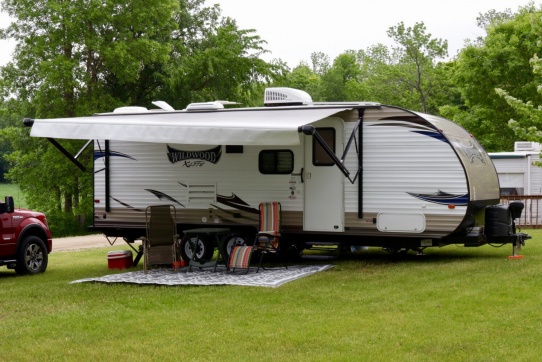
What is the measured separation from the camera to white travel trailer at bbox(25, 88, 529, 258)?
13.2 metres

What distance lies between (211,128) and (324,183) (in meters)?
2.42

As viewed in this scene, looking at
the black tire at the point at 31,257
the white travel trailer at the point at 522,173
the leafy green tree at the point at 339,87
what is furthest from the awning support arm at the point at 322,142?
the leafy green tree at the point at 339,87

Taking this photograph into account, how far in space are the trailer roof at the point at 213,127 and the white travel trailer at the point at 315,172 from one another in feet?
0.05

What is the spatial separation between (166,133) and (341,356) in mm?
6256

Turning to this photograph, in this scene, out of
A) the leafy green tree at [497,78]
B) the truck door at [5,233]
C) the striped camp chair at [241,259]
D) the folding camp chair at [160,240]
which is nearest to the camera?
the striped camp chair at [241,259]

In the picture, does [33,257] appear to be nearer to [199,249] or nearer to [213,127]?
[199,249]

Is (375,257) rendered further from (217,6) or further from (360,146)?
(217,6)

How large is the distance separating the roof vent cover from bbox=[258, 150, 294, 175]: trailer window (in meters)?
0.89

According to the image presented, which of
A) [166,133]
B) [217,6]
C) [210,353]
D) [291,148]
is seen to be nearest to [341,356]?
[210,353]

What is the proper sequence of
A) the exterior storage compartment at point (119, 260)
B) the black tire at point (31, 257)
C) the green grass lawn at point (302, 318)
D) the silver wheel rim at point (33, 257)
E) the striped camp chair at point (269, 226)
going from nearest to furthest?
the green grass lawn at point (302, 318) → the striped camp chair at point (269, 226) → the black tire at point (31, 257) → the silver wheel rim at point (33, 257) → the exterior storage compartment at point (119, 260)

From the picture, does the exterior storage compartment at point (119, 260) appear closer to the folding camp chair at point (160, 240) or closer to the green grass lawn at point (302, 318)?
the folding camp chair at point (160, 240)

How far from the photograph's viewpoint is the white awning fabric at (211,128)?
12250 millimetres

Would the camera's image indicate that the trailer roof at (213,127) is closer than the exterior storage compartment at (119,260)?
Yes

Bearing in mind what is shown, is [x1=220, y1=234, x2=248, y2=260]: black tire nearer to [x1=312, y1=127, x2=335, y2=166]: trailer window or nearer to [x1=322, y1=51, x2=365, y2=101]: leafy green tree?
[x1=312, y1=127, x2=335, y2=166]: trailer window
